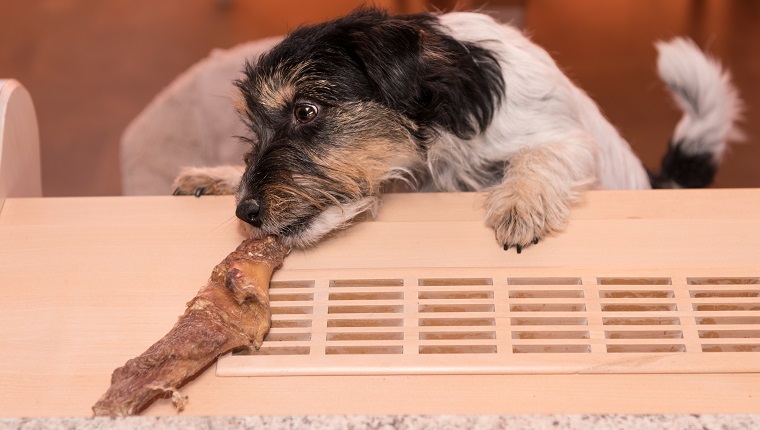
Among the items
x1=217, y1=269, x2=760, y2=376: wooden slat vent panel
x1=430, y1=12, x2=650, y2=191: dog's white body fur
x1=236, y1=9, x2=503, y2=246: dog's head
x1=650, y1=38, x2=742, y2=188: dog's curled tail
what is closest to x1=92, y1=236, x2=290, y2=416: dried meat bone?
x1=217, y1=269, x2=760, y2=376: wooden slat vent panel

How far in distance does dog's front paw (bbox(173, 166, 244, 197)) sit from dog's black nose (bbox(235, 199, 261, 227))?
34 centimetres

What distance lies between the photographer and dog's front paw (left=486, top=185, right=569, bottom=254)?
156 centimetres

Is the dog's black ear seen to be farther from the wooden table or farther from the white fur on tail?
the white fur on tail

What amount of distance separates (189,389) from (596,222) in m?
0.86

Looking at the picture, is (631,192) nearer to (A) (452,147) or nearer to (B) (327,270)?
(A) (452,147)

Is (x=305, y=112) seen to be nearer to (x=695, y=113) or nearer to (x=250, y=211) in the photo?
(x=250, y=211)

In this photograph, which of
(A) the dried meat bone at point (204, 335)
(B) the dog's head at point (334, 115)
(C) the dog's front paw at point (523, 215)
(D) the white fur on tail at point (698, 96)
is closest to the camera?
(A) the dried meat bone at point (204, 335)

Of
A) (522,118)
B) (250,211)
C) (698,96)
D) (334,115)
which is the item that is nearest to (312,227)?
(250,211)

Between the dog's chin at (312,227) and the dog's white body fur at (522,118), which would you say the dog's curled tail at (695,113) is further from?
the dog's chin at (312,227)

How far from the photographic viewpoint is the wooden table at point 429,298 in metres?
1.25

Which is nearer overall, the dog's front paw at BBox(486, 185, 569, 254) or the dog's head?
the dog's front paw at BBox(486, 185, 569, 254)

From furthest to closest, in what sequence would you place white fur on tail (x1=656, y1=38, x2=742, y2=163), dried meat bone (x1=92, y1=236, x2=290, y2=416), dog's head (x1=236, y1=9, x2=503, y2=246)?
white fur on tail (x1=656, y1=38, x2=742, y2=163) → dog's head (x1=236, y1=9, x2=503, y2=246) → dried meat bone (x1=92, y1=236, x2=290, y2=416)

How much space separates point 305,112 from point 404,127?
23cm

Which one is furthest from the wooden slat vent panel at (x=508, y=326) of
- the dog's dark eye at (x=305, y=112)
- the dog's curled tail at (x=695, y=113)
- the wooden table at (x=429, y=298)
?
the dog's curled tail at (x=695, y=113)
